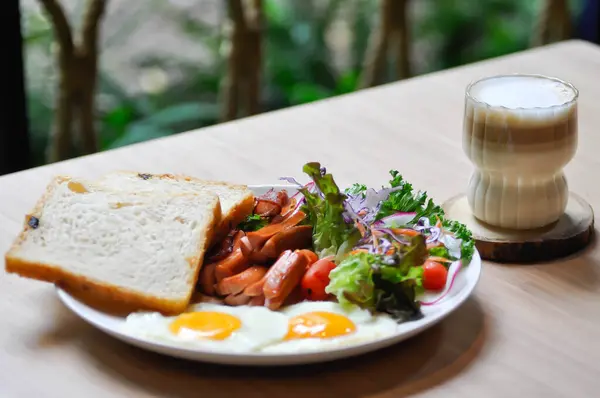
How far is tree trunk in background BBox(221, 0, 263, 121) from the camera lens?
10.9 feet

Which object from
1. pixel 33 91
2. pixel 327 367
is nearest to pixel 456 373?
pixel 327 367

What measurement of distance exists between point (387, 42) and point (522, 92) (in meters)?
2.21

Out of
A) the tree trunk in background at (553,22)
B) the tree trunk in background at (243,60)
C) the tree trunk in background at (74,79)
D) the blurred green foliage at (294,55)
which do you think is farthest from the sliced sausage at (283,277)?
the tree trunk in background at (553,22)

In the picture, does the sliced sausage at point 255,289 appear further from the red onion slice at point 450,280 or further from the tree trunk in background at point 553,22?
the tree trunk in background at point 553,22

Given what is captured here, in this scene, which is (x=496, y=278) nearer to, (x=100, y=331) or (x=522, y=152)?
(x=522, y=152)

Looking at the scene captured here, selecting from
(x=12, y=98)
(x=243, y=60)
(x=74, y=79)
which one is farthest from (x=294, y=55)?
(x=12, y=98)

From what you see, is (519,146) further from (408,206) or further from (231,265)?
(231,265)

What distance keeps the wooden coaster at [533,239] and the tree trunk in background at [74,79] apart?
185cm

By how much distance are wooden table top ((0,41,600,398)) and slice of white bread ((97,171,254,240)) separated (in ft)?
0.68

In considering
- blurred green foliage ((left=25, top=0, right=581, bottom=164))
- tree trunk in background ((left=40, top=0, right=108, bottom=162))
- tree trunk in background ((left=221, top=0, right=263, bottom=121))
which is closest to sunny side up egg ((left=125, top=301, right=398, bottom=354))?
tree trunk in background ((left=40, top=0, right=108, bottom=162))

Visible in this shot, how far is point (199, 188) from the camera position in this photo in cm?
160

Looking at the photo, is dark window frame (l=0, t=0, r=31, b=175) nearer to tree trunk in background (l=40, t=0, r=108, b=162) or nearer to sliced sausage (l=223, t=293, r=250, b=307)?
tree trunk in background (l=40, t=0, r=108, b=162)

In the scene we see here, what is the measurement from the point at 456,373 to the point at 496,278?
290 mm

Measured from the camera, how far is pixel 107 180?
164 centimetres
